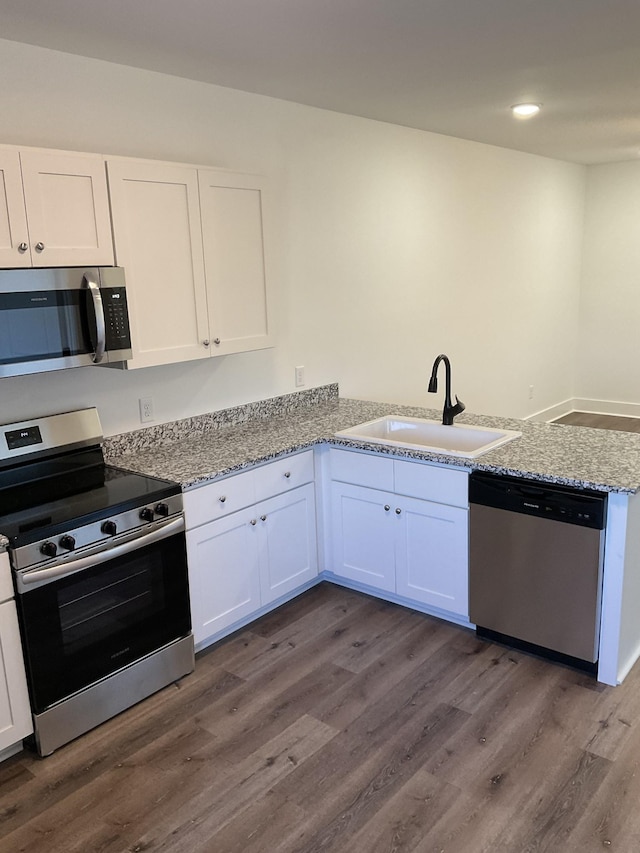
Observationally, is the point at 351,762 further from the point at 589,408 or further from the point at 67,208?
the point at 589,408

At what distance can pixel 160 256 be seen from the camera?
111 inches

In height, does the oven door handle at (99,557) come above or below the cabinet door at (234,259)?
below

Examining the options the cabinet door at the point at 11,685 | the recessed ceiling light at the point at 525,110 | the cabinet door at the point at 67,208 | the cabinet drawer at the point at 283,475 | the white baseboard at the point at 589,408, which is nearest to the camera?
the cabinet door at the point at 11,685

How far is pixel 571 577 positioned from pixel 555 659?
0.43 meters

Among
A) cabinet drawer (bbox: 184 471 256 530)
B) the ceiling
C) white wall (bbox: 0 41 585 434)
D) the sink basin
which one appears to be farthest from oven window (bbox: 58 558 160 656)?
the ceiling

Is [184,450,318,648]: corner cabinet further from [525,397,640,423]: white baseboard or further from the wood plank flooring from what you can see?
[525,397,640,423]: white baseboard

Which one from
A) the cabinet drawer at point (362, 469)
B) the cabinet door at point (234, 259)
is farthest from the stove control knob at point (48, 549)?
the cabinet drawer at point (362, 469)

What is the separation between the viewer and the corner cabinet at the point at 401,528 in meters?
3.04

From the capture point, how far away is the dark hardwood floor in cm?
667

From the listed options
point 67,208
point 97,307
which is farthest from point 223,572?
point 67,208

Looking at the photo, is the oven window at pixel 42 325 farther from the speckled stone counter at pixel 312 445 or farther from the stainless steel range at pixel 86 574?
the speckled stone counter at pixel 312 445

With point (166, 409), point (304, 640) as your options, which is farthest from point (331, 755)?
point (166, 409)

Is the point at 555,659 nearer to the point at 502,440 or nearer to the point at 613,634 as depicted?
the point at 613,634

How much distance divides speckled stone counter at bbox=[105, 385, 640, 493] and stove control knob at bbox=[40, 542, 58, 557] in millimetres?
577
